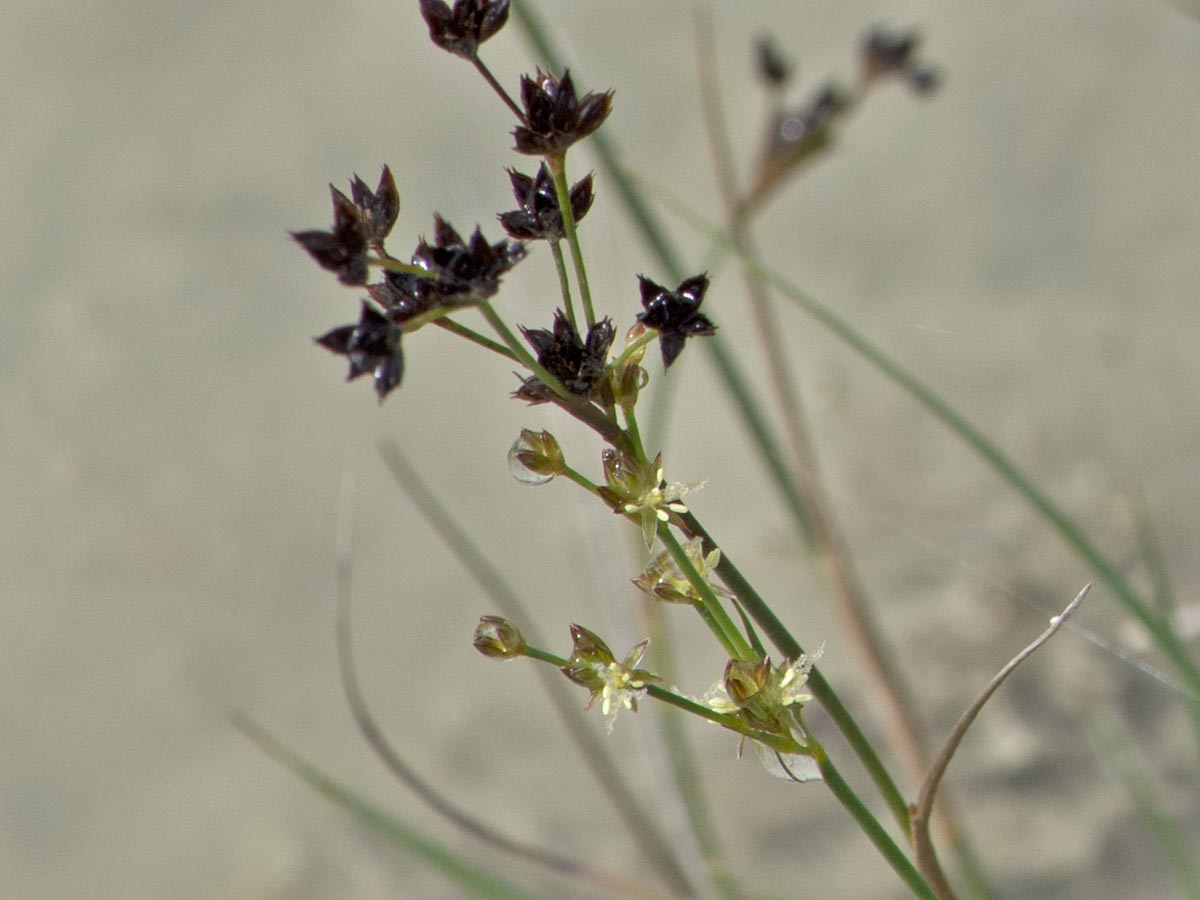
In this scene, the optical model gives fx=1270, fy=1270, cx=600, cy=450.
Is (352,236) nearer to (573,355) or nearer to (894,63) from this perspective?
(573,355)

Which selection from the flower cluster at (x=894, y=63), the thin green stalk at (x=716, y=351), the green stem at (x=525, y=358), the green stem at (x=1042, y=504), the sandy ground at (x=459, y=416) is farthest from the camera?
the sandy ground at (x=459, y=416)

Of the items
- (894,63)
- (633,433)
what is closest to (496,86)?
(633,433)

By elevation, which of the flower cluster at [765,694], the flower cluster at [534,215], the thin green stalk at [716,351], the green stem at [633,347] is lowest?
the flower cluster at [765,694]

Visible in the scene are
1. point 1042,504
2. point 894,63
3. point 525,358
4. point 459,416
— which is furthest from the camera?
point 459,416

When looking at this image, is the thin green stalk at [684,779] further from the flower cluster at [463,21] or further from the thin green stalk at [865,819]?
the flower cluster at [463,21]

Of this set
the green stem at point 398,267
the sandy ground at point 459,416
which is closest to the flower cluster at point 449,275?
the green stem at point 398,267

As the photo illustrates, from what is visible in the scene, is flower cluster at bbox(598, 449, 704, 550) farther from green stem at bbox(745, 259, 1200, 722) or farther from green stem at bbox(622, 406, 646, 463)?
green stem at bbox(745, 259, 1200, 722)
